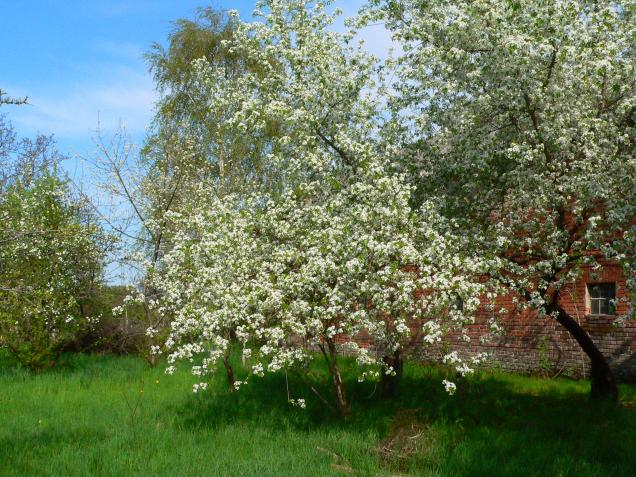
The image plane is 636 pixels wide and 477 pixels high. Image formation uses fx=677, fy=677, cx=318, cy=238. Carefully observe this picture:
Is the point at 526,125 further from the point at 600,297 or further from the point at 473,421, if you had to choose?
the point at 600,297

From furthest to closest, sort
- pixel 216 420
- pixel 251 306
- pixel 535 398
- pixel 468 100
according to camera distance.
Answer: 1. pixel 535 398
2. pixel 216 420
3. pixel 468 100
4. pixel 251 306

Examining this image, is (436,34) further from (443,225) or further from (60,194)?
(60,194)

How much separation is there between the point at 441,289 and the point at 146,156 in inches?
782

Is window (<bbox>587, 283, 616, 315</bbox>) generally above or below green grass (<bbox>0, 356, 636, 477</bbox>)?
above

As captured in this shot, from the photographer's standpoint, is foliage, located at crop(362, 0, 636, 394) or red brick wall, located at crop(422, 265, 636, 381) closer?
foliage, located at crop(362, 0, 636, 394)

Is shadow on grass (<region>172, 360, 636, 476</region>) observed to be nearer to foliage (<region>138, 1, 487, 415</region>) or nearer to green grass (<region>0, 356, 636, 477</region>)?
green grass (<region>0, 356, 636, 477</region>)

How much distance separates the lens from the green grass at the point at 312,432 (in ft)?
30.4

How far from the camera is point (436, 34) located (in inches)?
463

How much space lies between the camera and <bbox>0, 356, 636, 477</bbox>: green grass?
9266mm

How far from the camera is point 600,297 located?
17.3m

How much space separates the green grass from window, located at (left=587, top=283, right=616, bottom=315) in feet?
7.77

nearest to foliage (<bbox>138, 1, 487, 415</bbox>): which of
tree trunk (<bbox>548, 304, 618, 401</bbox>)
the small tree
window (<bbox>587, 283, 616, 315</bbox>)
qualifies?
tree trunk (<bbox>548, 304, 618, 401</bbox>)

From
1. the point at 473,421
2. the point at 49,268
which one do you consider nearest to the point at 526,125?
the point at 473,421

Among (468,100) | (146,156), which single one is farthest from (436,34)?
(146,156)
